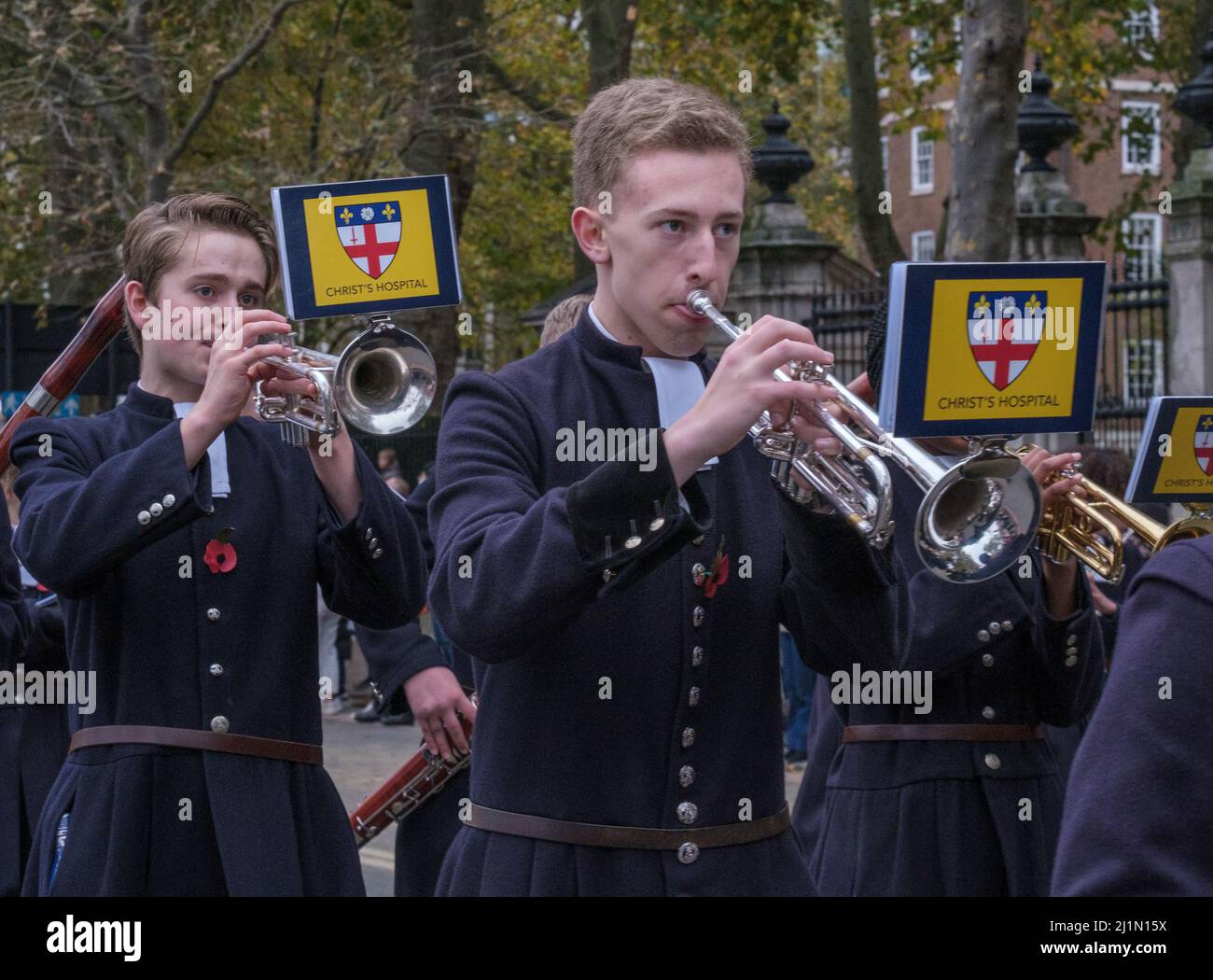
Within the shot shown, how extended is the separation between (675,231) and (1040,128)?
11.5 meters

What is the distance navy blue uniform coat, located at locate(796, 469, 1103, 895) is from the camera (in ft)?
14.0

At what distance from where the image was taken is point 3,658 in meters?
4.99

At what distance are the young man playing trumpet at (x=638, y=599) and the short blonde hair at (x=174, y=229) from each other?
1124 mm

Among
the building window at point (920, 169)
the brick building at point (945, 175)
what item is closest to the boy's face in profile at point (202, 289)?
the brick building at point (945, 175)

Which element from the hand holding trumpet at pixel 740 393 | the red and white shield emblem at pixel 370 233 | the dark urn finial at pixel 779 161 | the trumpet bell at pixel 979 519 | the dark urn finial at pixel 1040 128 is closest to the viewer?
the hand holding trumpet at pixel 740 393

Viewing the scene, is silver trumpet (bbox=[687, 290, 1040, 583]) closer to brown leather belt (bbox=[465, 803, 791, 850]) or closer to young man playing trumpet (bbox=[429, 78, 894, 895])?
young man playing trumpet (bbox=[429, 78, 894, 895])

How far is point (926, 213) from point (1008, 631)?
42458 mm

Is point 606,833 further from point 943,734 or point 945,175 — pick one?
point 945,175

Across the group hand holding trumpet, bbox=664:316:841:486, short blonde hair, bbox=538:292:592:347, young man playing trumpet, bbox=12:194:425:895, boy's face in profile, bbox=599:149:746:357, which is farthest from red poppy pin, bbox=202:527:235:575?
short blonde hair, bbox=538:292:592:347

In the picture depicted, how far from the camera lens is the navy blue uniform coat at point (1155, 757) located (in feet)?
6.50

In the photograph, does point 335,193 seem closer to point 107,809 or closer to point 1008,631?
point 107,809

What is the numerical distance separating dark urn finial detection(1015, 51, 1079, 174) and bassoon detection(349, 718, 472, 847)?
9680 millimetres

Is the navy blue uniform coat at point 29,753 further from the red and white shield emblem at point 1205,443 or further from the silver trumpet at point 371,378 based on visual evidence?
the red and white shield emblem at point 1205,443
